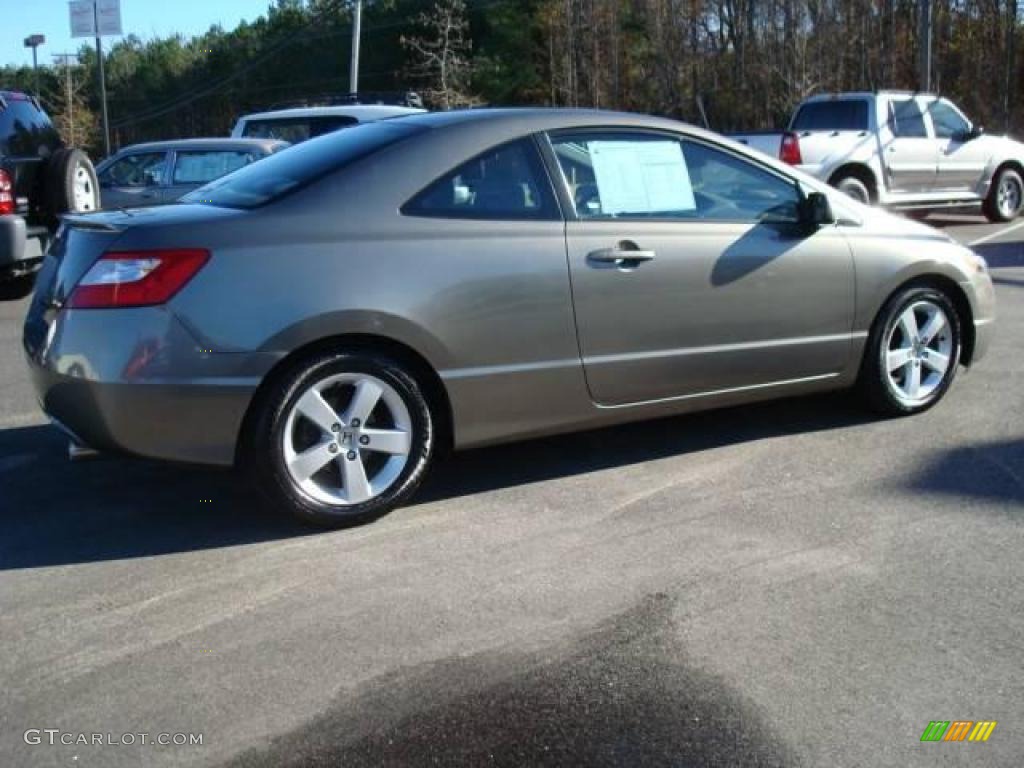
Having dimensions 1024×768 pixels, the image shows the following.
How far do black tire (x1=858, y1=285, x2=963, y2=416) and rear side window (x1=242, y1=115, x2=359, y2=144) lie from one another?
10.4m

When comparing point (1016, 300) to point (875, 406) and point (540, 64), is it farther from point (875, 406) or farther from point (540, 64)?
point (540, 64)

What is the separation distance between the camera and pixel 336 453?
179 inches

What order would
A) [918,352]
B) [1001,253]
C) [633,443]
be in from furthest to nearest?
[1001,253] → [918,352] → [633,443]

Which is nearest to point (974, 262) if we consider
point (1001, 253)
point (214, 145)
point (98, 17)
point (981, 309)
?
point (981, 309)

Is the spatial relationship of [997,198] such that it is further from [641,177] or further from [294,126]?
[641,177]

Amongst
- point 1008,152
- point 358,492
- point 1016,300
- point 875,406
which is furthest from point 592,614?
point 1008,152

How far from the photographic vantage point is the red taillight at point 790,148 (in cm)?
1458

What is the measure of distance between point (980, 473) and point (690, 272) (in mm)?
1577

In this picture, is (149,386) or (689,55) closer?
(149,386)

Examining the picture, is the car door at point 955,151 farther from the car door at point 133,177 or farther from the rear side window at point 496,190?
the rear side window at point 496,190

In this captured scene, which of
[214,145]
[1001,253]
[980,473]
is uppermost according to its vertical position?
[214,145]

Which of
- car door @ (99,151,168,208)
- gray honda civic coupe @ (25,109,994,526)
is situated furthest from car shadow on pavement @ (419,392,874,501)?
car door @ (99,151,168,208)

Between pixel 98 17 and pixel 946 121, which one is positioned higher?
pixel 98 17

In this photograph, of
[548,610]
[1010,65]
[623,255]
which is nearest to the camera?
[548,610]
